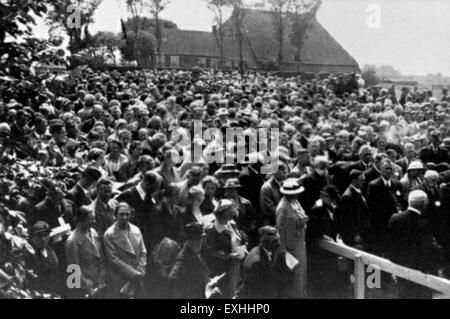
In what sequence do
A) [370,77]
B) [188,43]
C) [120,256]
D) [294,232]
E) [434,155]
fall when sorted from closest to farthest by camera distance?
[120,256]
[294,232]
[434,155]
[370,77]
[188,43]

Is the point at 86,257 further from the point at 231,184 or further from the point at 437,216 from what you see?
the point at 437,216

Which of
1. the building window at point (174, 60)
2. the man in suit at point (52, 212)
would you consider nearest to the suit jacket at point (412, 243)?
the man in suit at point (52, 212)

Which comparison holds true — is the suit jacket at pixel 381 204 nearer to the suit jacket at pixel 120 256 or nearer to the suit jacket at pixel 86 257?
the suit jacket at pixel 120 256

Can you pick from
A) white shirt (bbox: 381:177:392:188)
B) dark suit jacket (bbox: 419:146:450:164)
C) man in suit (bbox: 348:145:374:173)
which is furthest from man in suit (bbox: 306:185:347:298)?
dark suit jacket (bbox: 419:146:450:164)

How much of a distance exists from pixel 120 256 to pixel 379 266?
269 centimetres

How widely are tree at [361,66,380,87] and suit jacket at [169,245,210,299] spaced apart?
25631mm

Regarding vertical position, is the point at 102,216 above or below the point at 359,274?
above

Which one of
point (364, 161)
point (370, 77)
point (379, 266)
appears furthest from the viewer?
point (370, 77)

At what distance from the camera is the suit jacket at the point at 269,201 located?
7105 millimetres

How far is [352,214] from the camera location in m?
7.61

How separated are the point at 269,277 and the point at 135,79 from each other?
50.5ft

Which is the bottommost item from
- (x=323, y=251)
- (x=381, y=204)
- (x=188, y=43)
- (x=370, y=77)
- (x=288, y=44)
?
(x=323, y=251)

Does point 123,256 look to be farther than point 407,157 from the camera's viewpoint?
No

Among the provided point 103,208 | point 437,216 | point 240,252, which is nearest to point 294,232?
point 240,252
